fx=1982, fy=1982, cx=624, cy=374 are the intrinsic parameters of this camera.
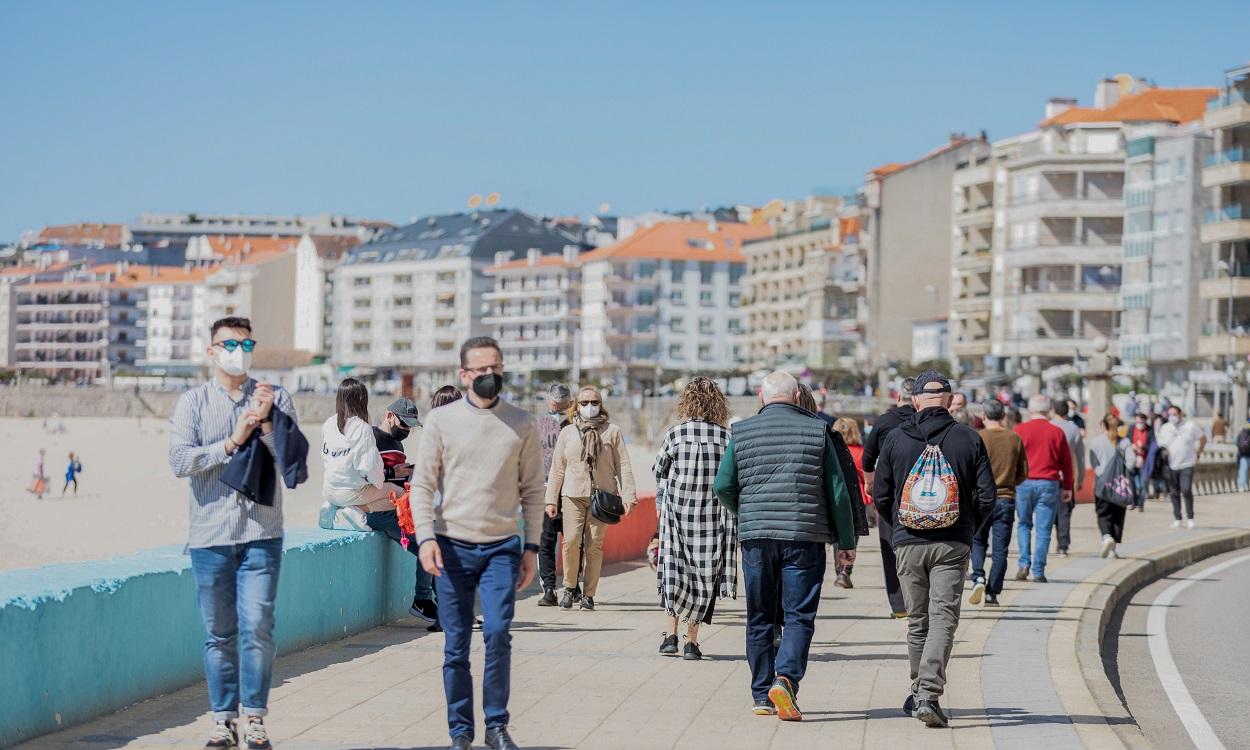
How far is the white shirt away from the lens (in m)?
28.2

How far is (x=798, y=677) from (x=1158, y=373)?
86.0 meters

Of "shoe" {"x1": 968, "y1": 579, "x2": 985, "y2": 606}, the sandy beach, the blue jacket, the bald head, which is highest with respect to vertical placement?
the bald head

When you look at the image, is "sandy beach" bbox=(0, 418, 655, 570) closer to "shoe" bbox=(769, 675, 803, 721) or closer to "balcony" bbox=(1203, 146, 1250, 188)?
"shoe" bbox=(769, 675, 803, 721)

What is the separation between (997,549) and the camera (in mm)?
15695

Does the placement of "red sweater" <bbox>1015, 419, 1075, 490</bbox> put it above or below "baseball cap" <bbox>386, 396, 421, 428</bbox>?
below

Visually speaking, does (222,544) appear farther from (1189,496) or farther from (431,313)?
(431,313)

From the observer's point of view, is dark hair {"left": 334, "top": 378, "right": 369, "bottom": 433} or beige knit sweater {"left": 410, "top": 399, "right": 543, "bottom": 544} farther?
dark hair {"left": 334, "top": 378, "right": 369, "bottom": 433}

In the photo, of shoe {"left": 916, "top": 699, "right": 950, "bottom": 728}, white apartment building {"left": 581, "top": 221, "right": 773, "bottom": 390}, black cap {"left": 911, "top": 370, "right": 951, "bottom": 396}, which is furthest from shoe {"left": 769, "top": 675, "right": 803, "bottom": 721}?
white apartment building {"left": 581, "top": 221, "right": 773, "bottom": 390}

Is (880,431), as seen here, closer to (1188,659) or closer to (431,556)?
(1188,659)

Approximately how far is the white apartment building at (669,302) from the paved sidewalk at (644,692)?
14654 centimetres

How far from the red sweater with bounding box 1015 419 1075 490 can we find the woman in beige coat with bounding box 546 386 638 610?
463 centimetres

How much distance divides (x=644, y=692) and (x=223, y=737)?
3.05m

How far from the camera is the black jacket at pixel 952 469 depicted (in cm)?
956

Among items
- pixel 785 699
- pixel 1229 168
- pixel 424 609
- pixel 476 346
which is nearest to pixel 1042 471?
pixel 424 609
